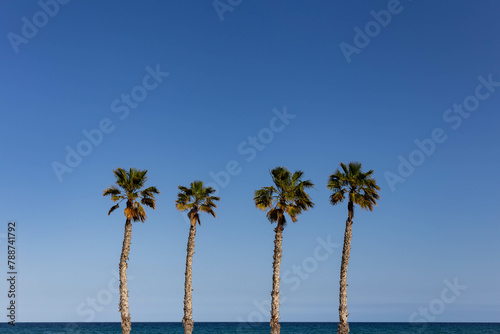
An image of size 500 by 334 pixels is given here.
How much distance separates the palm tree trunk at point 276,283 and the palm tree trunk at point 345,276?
5.38 m

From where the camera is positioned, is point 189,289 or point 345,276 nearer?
point 345,276

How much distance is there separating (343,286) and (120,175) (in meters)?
22.1

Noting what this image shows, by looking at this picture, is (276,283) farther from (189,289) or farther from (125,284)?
(125,284)

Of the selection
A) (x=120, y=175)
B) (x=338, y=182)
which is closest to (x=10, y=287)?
(x=120, y=175)

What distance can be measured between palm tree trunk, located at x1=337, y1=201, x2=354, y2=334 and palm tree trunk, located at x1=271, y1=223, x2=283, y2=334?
5384mm

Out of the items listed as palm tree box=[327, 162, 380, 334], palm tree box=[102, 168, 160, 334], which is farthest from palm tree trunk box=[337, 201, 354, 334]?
palm tree box=[102, 168, 160, 334]

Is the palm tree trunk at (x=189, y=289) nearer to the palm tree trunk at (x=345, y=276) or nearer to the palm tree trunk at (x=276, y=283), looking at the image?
the palm tree trunk at (x=276, y=283)

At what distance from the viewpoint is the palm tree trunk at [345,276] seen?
48.5 m

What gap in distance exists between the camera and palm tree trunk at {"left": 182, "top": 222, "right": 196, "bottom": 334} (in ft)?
167

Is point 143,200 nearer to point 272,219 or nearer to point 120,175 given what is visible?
point 120,175

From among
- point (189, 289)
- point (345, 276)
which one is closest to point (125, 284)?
point (189, 289)

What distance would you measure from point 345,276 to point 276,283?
238 inches

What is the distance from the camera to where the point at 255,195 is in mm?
52125

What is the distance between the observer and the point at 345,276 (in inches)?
1957
